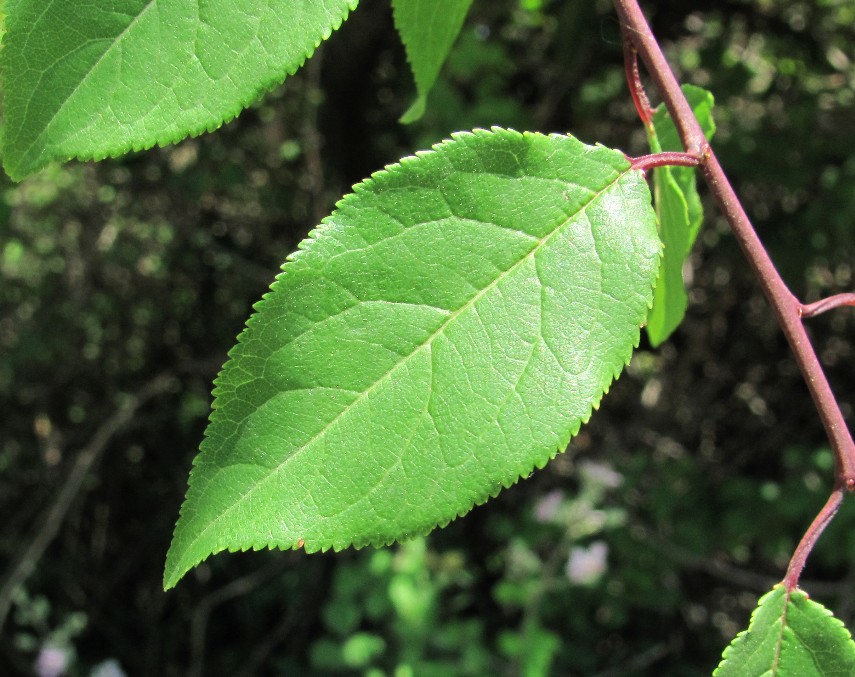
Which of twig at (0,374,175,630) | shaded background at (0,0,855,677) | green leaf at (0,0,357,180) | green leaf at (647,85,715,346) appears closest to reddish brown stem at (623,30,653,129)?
green leaf at (647,85,715,346)

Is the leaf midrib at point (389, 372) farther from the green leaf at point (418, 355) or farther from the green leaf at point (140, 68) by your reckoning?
the green leaf at point (140, 68)

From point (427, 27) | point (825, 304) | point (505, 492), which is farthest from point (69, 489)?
point (825, 304)

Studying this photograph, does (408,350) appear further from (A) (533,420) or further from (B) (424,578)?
(B) (424,578)

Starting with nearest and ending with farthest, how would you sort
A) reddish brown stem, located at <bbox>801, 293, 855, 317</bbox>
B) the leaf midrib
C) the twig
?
the leaf midrib → reddish brown stem, located at <bbox>801, 293, 855, 317</bbox> → the twig

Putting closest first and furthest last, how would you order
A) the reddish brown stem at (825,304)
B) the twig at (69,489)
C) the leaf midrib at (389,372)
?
the leaf midrib at (389,372) → the reddish brown stem at (825,304) → the twig at (69,489)

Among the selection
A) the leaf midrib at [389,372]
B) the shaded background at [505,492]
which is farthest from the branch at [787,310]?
the shaded background at [505,492]

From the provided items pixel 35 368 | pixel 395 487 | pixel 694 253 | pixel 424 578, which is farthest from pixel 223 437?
pixel 35 368

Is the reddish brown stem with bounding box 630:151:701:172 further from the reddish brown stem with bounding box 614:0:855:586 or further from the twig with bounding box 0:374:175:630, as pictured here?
the twig with bounding box 0:374:175:630
